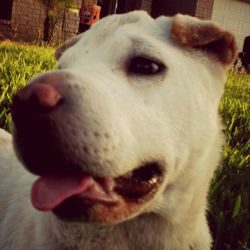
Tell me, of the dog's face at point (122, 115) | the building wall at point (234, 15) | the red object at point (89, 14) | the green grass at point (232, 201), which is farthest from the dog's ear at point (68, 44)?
the building wall at point (234, 15)

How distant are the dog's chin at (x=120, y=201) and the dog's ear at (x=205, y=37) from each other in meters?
0.73

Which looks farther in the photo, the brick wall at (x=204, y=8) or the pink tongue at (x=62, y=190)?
the brick wall at (x=204, y=8)

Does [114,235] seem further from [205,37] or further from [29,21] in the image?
[29,21]

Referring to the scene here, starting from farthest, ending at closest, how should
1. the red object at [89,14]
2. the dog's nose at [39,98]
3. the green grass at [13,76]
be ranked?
the red object at [89,14], the green grass at [13,76], the dog's nose at [39,98]

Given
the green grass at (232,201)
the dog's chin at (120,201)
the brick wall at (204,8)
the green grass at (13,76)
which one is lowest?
the brick wall at (204,8)

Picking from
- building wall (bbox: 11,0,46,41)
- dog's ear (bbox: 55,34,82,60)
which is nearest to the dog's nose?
dog's ear (bbox: 55,34,82,60)

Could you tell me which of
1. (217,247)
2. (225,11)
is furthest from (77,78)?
(225,11)

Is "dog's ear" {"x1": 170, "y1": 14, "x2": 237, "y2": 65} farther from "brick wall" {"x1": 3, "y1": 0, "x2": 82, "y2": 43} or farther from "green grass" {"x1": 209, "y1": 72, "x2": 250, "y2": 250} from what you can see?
"brick wall" {"x1": 3, "y1": 0, "x2": 82, "y2": 43}

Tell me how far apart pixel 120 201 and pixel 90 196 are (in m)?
0.15

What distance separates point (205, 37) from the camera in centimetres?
262

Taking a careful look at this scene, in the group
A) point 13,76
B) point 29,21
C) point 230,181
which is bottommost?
point 29,21

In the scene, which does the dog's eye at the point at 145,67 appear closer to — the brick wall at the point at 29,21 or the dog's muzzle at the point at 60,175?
the dog's muzzle at the point at 60,175

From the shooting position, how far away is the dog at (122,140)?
6.27ft

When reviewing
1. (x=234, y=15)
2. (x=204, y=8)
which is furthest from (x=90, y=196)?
(x=234, y=15)
